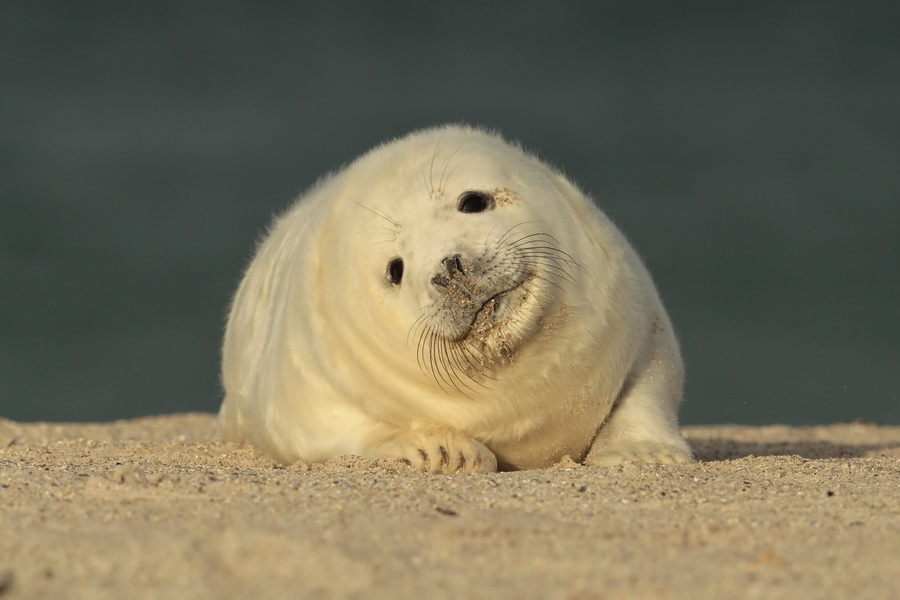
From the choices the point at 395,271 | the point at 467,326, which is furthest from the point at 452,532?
the point at 395,271

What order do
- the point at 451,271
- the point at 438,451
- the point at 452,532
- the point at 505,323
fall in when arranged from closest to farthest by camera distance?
the point at 452,532, the point at 451,271, the point at 505,323, the point at 438,451

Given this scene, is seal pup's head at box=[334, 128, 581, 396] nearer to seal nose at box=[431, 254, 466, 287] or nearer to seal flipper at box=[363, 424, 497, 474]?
seal nose at box=[431, 254, 466, 287]

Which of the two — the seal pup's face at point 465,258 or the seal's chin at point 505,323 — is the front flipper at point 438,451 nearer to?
the seal pup's face at point 465,258

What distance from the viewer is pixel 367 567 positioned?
10.7 feet

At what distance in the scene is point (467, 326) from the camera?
5.32m

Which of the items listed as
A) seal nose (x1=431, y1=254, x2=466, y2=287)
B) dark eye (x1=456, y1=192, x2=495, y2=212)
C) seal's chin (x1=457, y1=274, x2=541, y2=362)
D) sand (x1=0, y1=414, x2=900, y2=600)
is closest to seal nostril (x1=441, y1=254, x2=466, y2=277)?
seal nose (x1=431, y1=254, x2=466, y2=287)

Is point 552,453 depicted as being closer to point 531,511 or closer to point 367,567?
point 531,511

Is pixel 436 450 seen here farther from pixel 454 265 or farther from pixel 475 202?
pixel 475 202

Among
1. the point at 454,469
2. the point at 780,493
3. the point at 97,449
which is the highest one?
the point at 780,493

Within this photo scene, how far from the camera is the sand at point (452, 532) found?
Answer: 314 cm

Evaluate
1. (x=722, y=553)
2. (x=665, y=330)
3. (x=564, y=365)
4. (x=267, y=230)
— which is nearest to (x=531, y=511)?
(x=722, y=553)

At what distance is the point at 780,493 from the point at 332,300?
7.94ft

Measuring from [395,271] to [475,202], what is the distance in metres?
0.47

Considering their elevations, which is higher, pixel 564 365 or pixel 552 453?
pixel 564 365
